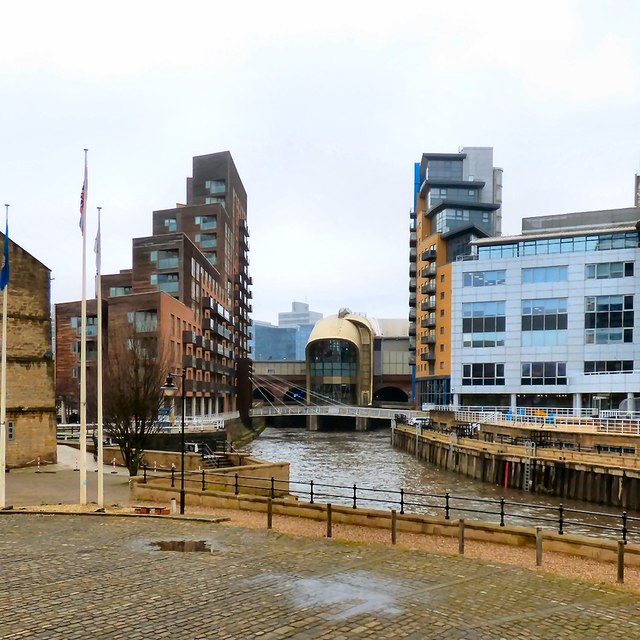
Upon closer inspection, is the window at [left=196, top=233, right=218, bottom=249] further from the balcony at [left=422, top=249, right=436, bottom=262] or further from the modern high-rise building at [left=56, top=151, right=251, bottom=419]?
the balcony at [left=422, top=249, right=436, bottom=262]

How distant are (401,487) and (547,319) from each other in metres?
39.1

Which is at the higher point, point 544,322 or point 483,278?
point 483,278

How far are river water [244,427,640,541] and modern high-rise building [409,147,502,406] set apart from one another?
12.9m

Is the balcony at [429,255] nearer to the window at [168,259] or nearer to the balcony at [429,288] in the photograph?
the balcony at [429,288]

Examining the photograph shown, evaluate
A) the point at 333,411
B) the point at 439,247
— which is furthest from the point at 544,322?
the point at 333,411

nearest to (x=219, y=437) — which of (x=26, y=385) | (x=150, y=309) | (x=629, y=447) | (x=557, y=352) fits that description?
(x=150, y=309)

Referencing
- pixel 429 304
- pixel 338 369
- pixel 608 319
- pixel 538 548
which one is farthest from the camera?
pixel 338 369

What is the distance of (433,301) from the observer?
89375 millimetres

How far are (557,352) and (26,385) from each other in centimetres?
5803

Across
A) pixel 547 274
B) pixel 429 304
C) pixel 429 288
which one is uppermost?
pixel 547 274

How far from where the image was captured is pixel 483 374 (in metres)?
78.2

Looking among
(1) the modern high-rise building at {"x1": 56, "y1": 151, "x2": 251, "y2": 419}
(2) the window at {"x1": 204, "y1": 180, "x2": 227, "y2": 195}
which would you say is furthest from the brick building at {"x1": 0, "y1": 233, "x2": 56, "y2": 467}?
(2) the window at {"x1": 204, "y1": 180, "x2": 227, "y2": 195}

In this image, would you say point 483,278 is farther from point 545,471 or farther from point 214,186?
point 214,186

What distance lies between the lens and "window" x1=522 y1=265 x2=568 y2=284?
74000 millimetres
